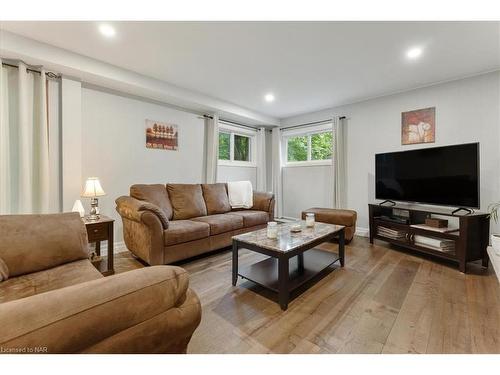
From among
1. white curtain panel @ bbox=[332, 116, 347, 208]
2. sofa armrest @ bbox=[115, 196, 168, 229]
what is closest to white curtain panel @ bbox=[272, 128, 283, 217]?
white curtain panel @ bbox=[332, 116, 347, 208]

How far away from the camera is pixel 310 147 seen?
4.70 metres

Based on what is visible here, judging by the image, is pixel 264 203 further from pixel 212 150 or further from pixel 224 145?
pixel 224 145

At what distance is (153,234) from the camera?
7.70ft

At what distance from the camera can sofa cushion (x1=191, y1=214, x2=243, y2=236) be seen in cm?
287

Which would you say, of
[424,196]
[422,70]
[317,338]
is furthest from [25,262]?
[422,70]

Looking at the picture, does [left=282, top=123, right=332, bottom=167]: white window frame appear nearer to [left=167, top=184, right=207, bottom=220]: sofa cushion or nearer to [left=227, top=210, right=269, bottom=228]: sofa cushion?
[left=227, top=210, right=269, bottom=228]: sofa cushion

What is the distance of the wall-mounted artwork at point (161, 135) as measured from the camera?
11.1 ft

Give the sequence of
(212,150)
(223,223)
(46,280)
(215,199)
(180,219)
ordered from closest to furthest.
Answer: (46,280) → (223,223) → (180,219) → (215,199) → (212,150)

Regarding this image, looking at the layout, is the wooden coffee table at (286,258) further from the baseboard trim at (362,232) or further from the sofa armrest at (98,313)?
the baseboard trim at (362,232)

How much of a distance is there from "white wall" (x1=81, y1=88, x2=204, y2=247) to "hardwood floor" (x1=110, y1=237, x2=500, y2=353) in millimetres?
1188

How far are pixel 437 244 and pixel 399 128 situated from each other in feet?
5.84

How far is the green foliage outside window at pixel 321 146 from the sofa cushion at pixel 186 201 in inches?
97.8

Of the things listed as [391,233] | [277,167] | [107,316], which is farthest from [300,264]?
[277,167]

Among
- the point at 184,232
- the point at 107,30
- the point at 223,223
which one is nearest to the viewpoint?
the point at 107,30
